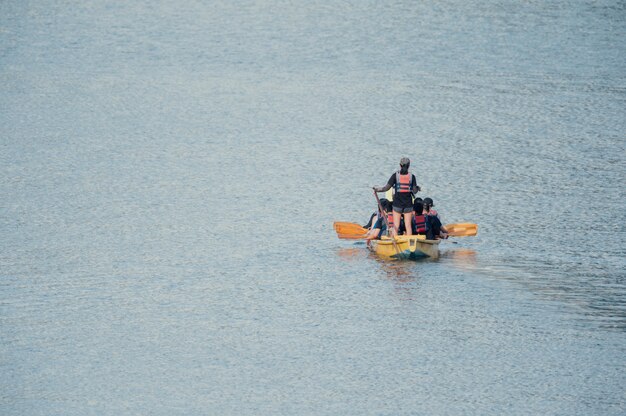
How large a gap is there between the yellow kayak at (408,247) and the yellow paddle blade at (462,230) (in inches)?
55.3

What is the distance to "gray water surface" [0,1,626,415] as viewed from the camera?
21188 mm

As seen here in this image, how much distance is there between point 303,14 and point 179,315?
56.4 meters

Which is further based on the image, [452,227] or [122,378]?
[452,227]

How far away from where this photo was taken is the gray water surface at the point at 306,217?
21.2 meters

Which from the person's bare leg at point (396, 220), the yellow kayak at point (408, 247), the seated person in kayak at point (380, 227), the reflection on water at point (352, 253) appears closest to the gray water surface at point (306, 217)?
the reflection on water at point (352, 253)

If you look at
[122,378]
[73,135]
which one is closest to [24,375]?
[122,378]

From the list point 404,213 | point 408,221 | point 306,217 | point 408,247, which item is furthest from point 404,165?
point 306,217

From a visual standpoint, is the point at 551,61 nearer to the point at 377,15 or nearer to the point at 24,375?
the point at 377,15

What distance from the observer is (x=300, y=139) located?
158 feet

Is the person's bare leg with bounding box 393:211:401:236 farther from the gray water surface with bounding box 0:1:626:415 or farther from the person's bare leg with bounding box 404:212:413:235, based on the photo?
the gray water surface with bounding box 0:1:626:415

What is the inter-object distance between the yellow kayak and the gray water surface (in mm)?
370

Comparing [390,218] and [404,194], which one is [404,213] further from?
[390,218]

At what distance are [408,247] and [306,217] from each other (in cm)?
699

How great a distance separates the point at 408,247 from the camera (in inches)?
1110
